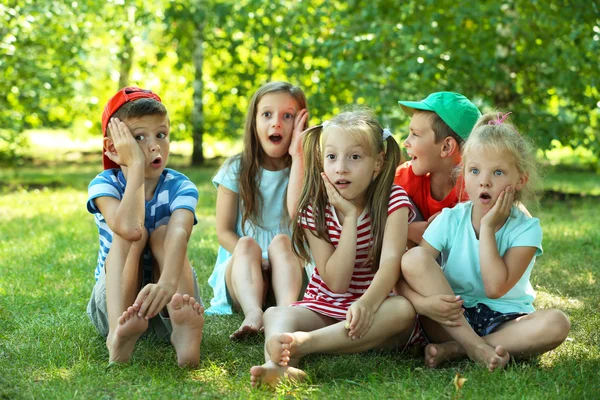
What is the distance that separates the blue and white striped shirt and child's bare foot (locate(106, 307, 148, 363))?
1.52 feet

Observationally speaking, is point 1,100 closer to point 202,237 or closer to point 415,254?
point 202,237

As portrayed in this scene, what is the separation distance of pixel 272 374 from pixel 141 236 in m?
0.80

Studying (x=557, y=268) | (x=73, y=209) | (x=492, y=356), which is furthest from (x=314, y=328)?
(x=73, y=209)

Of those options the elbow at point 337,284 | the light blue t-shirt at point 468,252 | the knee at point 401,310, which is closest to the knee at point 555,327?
the light blue t-shirt at point 468,252

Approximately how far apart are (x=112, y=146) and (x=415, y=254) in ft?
4.44

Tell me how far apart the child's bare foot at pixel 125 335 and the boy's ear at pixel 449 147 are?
1601mm

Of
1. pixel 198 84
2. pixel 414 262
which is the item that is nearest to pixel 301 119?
pixel 414 262

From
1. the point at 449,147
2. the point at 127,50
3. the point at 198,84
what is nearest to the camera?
the point at 449,147

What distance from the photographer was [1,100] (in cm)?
930

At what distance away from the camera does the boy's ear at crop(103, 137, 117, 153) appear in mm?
3252

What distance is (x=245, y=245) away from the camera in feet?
12.3

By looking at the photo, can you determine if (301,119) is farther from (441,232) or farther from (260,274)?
(441,232)

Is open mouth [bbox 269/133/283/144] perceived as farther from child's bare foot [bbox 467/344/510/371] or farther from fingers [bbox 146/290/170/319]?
child's bare foot [bbox 467/344/510/371]

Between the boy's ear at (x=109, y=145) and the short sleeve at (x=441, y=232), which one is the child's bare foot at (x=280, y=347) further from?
the boy's ear at (x=109, y=145)
